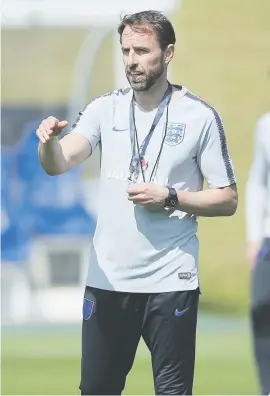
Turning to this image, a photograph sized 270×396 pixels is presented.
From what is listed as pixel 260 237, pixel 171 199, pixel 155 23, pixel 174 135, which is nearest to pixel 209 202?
pixel 171 199

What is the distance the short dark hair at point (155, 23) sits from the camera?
491 centimetres

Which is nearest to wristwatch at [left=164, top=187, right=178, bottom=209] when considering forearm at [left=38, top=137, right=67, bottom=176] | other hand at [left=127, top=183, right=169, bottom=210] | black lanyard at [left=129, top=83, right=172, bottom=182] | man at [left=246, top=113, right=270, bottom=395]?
other hand at [left=127, top=183, right=169, bottom=210]

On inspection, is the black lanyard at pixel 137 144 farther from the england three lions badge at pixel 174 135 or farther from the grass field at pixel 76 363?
the grass field at pixel 76 363

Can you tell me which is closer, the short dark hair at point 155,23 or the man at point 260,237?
the short dark hair at point 155,23

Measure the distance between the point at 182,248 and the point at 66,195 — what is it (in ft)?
24.5

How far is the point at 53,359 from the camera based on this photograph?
31.7 ft

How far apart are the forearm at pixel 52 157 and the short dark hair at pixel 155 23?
567 mm

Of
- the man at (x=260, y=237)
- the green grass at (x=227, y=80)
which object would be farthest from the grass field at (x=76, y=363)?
the man at (x=260, y=237)

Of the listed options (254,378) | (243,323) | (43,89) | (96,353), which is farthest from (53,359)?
(96,353)

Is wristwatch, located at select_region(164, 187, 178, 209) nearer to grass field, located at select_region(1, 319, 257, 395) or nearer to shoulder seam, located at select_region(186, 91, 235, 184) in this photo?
shoulder seam, located at select_region(186, 91, 235, 184)

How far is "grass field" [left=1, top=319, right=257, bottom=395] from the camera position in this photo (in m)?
8.04

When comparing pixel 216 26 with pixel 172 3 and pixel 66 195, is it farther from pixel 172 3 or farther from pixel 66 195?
pixel 66 195

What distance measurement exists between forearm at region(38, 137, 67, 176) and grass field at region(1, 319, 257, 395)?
3.13 metres

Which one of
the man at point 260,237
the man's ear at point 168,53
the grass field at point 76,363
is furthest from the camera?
the grass field at point 76,363
